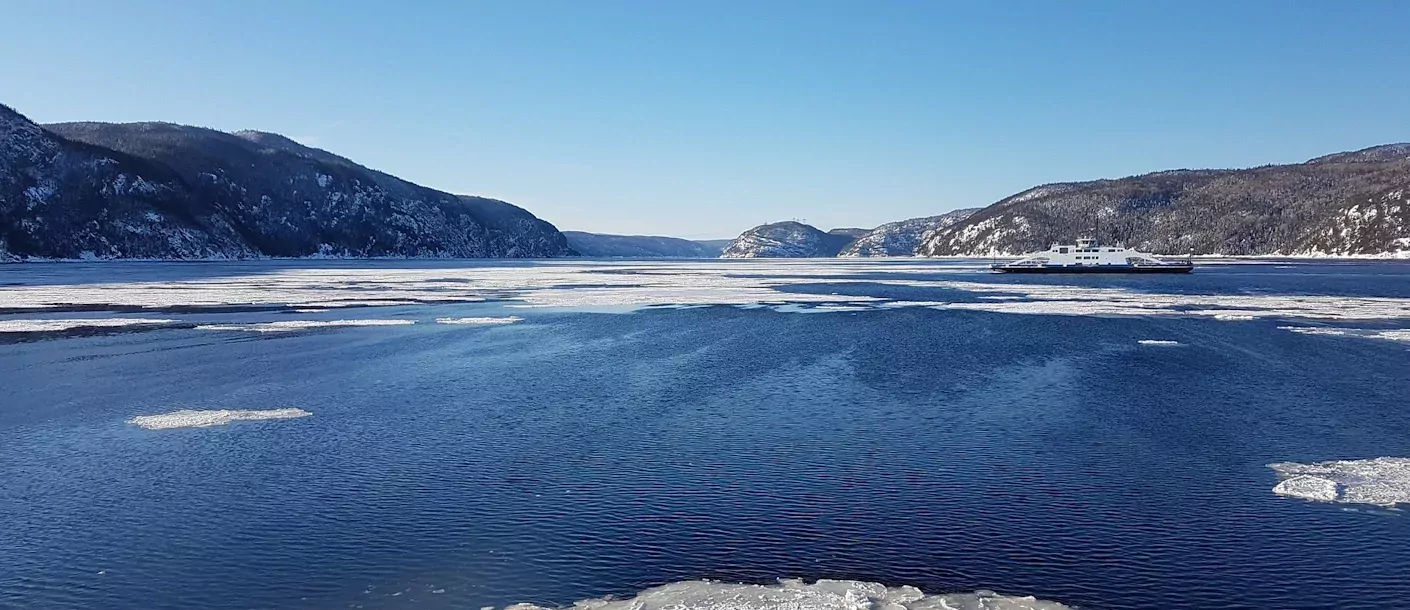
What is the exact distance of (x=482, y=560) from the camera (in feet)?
38.9

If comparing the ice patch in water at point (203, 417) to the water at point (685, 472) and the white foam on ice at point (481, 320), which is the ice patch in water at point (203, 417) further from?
the white foam on ice at point (481, 320)

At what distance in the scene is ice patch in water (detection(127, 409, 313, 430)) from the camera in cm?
2041

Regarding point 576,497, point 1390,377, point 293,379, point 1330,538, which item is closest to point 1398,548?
point 1330,538

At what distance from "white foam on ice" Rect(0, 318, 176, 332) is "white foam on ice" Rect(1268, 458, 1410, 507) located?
47675mm

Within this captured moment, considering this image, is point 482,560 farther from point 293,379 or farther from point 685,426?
point 293,379

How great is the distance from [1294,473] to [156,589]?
18.8 metres

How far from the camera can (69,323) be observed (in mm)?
42812

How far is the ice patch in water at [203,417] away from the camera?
2041 centimetres

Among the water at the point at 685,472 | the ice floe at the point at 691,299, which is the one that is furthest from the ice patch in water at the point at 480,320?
the water at the point at 685,472

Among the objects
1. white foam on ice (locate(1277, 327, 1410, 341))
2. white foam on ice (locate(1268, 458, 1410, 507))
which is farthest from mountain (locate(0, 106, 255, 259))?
white foam on ice (locate(1268, 458, 1410, 507))

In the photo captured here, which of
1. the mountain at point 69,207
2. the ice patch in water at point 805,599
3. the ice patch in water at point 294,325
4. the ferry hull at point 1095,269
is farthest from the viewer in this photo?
the mountain at point 69,207

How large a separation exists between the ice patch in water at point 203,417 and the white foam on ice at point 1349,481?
21.8 metres

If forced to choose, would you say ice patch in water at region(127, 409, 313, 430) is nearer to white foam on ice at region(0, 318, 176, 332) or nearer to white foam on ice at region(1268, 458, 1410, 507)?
white foam on ice at region(1268, 458, 1410, 507)

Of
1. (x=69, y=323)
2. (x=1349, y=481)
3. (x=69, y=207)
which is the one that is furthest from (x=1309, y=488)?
(x=69, y=207)
